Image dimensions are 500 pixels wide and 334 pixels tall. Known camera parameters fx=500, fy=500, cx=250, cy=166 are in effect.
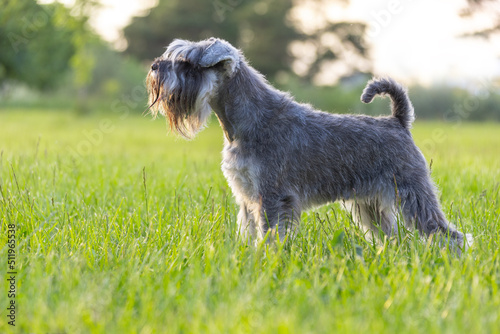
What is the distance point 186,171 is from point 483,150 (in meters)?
9.26

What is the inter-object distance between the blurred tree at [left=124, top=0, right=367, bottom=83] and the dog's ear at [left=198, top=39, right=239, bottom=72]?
1246 inches

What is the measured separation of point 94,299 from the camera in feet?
9.21

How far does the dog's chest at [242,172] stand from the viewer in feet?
13.6

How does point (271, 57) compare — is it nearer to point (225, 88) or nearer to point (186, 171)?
point (186, 171)

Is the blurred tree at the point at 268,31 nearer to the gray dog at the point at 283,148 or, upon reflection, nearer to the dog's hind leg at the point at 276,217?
the gray dog at the point at 283,148

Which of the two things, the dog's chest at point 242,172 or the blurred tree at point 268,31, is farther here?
the blurred tree at point 268,31

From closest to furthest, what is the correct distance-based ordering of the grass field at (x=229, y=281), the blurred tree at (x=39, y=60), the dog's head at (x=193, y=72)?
the grass field at (x=229, y=281)
the dog's head at (x=193, y=72)
the blurred tree at (x=39, y=60)

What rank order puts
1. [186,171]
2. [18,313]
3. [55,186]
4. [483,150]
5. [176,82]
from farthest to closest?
[483,150] → [186,171] → [55,186] → [176,82] → [18,313]

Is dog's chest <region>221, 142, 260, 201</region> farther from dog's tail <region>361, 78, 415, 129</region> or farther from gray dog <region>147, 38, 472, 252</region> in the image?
dog's tail <region>361, 78, 415, 129</region>

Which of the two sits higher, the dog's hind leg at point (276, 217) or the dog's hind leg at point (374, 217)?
the dog's hind leg at point (276, 217)

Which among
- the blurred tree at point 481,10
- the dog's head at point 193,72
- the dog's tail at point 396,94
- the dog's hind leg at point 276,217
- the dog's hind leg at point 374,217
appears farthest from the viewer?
the blurred tree at point 481,10

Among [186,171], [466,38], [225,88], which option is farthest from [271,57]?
[225,88]

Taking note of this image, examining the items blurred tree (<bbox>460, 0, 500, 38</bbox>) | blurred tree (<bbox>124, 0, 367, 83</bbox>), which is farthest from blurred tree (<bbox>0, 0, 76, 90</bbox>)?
blurred tree (<bbox>460, 0, 500, 38</bbox>)

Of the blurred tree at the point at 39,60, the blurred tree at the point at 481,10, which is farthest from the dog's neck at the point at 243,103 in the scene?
the blurred tree at the point at 39,60
